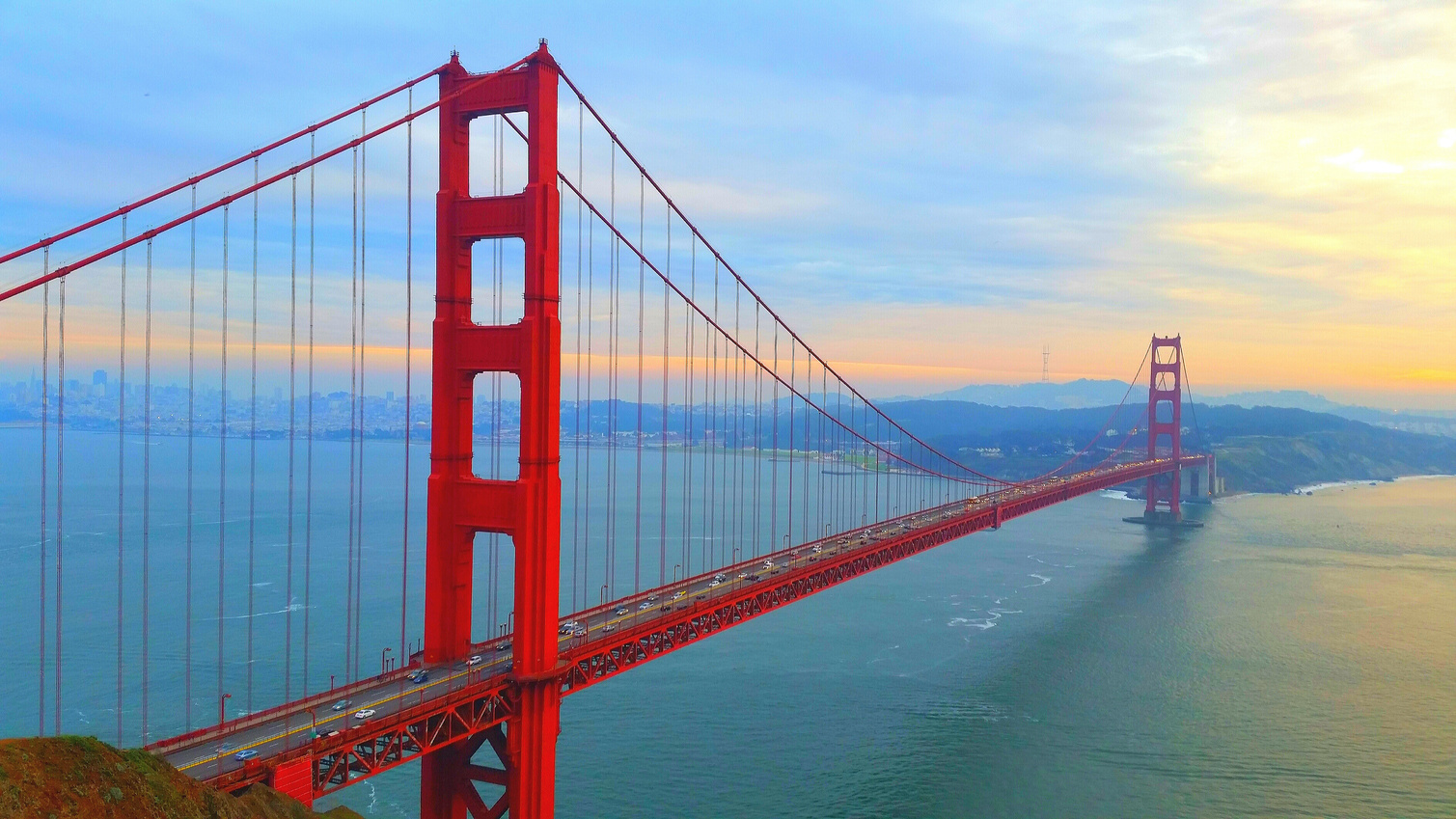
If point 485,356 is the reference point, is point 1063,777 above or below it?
below

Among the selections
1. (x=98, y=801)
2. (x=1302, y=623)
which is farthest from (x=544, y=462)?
(x=1302, y=623)

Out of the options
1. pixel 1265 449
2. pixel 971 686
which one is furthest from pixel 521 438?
pixel 1265 449

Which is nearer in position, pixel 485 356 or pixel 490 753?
pixel 485 356

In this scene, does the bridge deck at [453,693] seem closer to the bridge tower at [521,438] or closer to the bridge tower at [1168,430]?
the bridge tower at [521,438]

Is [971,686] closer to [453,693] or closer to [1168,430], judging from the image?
[453,693]

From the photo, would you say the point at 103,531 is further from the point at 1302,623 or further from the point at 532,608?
the point at 1302,623

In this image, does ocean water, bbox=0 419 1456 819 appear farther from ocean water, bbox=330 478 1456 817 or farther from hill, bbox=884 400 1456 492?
hill, bbox=884 400 1456 492

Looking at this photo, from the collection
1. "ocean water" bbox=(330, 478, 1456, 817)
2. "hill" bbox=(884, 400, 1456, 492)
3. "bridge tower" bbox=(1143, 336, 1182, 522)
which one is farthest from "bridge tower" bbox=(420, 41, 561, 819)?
"hill" bbox=(884, 400, 1456, 492)

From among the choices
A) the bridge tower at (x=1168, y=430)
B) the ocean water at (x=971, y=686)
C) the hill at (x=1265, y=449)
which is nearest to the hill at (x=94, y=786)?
the ocean water at (x=971, y=686)
